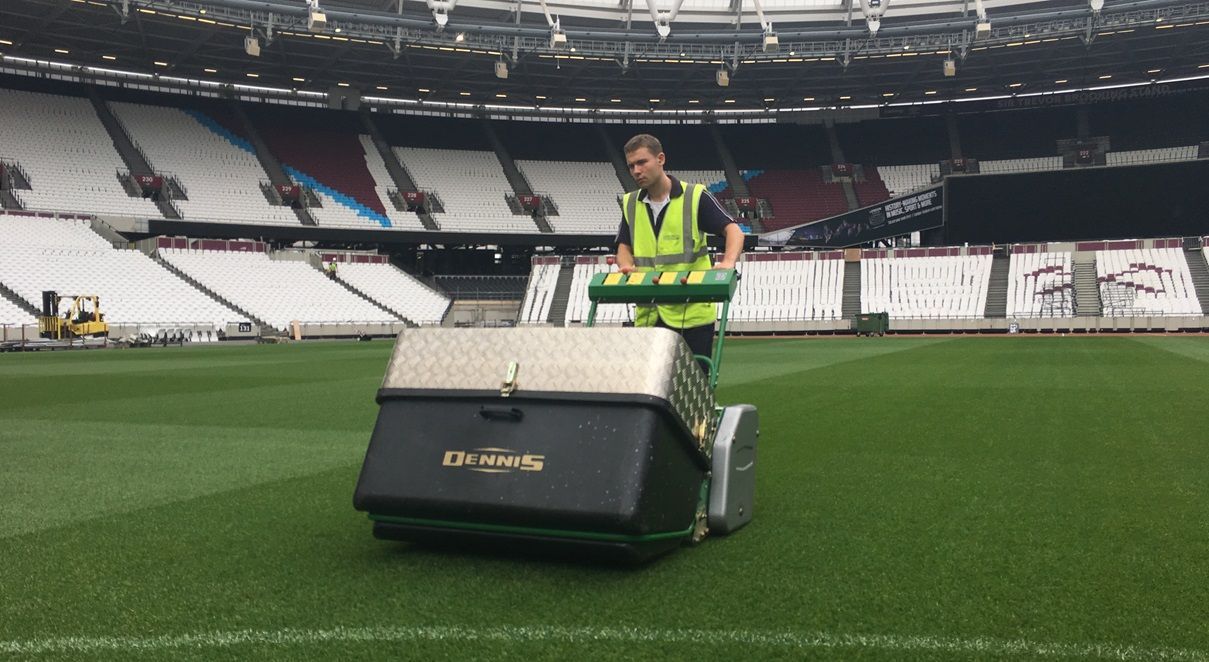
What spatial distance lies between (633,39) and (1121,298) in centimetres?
2585

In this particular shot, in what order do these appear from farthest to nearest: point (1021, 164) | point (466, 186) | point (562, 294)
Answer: point (466, 186)
point (1021, 164)
point (562, 294)

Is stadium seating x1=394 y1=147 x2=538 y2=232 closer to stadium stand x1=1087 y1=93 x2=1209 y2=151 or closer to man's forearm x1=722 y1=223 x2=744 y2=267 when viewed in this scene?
stadium stand x1=1087 y1=93 x2=1209 y2=151

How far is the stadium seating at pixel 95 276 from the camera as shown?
118 ft

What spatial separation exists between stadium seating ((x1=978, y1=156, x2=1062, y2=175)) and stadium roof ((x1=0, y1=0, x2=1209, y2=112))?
4.11 metres

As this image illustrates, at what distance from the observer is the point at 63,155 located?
1766 inches

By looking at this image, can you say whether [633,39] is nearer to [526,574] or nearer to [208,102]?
[208,102]

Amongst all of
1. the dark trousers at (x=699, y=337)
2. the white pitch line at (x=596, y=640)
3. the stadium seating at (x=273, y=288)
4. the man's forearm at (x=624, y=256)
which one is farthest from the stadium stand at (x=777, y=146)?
the white pitch line at (x=596, y=640)

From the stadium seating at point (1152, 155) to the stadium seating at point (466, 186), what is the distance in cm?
3339

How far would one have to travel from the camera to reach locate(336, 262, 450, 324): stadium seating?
156 ft

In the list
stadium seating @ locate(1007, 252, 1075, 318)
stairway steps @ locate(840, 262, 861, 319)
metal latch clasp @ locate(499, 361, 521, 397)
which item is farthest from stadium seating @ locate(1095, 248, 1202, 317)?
metal latch clasp @ locate(499, 361, 521, 397)

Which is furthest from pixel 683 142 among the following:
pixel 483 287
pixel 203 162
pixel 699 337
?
pixel 699 337

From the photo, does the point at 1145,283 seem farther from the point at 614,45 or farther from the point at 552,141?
the point at 552,141

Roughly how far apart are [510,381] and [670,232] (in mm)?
1671

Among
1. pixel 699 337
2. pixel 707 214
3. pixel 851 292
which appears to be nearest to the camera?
pixel 699 337
